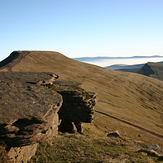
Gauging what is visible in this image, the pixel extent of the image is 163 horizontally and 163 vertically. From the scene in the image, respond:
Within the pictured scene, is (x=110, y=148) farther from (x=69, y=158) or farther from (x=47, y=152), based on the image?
(x=47, y=152)

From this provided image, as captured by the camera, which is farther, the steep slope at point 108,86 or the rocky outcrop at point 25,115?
the steep slope at point 108,86

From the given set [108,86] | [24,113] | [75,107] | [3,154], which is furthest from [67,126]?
[108,86]

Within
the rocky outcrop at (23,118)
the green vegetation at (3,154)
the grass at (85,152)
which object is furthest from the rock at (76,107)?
the green vegetation at (3,154)

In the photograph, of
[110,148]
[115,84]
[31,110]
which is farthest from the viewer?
[115,84]

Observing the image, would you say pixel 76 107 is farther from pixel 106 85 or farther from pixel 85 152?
pixel 106 85

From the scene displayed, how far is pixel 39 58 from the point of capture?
14112 centimetres

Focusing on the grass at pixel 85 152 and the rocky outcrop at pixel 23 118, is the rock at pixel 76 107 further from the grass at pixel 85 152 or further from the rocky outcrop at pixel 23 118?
the rocky outcrop at pixel 23 118

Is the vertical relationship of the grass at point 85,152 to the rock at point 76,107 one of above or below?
below

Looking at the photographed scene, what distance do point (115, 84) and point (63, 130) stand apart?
89776 mm

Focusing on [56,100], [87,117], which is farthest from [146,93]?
[56,100]

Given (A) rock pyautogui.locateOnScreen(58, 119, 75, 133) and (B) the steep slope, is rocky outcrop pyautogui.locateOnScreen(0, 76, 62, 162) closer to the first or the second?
(A) rock pyautogui.locateOnScreen(58, 119, 75, 133)

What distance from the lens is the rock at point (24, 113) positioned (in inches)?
707

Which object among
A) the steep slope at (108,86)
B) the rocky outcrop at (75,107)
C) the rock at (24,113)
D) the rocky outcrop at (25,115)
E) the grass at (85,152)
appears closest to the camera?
the rock at (24,113)

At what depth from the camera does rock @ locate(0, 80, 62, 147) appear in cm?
1795
